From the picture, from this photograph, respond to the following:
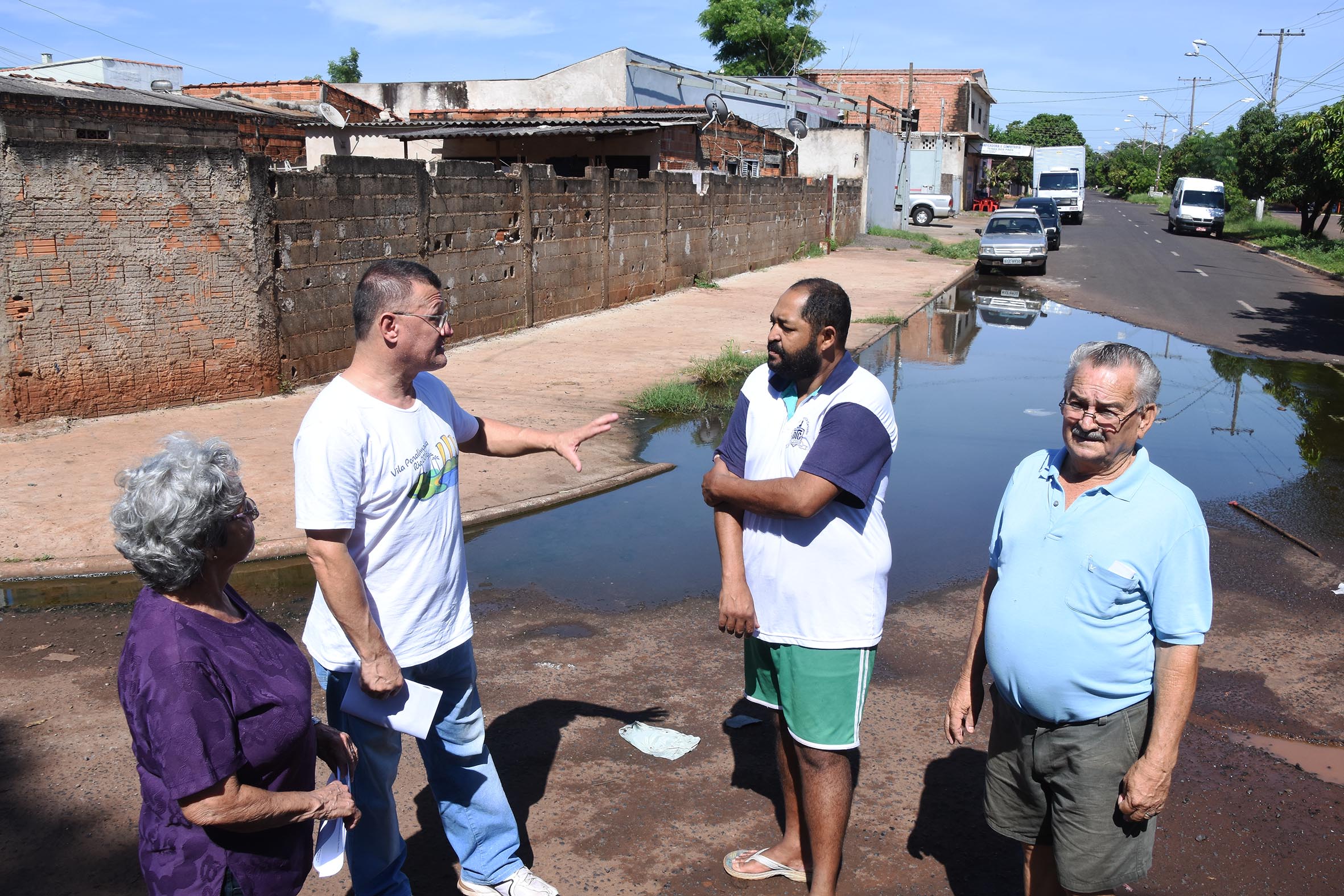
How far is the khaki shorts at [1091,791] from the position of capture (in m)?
2.57

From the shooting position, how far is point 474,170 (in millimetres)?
12820

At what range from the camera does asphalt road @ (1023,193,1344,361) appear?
16312 millimetres

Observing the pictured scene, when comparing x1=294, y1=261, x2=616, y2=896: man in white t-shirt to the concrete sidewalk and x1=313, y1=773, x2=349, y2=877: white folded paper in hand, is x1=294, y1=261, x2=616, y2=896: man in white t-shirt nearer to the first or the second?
x1=313, y1=773, x2=349, y2=877: white folded paper in hand

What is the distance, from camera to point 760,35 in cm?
5100

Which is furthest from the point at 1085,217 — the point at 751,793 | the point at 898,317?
the point at 751,793

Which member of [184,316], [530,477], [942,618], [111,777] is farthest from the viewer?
[184,316]

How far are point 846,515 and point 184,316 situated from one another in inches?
315

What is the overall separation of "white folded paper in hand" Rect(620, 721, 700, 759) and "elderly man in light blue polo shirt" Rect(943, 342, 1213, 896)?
66.5 inches

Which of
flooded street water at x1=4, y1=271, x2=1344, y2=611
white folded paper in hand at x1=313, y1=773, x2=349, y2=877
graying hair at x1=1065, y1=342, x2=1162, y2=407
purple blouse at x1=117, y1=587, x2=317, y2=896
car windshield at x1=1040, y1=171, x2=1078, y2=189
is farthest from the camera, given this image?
car windshield at x1=1040, y1=171, x2=1078, y2=189

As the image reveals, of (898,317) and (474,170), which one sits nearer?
(474,170)

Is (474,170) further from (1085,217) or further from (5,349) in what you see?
(1085,217)

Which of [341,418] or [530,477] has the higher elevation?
[341,418]

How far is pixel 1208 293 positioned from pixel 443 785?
23.2 metres

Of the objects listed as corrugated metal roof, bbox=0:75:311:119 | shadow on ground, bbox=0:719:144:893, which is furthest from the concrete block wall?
corrugated metal roof, bbox=0:75:311:119
